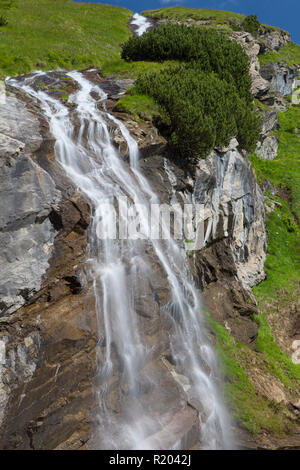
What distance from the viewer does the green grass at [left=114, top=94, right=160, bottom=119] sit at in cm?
1523

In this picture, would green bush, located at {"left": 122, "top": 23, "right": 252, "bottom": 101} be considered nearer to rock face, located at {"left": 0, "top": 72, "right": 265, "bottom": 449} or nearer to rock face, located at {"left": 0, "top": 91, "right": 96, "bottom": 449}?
rock face, located at {"left": 0, "top": 72, "right": 265, "bottom": 449}

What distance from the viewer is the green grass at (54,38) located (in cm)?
2534

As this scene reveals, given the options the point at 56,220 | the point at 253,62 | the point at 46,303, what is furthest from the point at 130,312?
the point at 253,62

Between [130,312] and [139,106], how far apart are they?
1154 centimetres

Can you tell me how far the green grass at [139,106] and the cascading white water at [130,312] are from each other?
7.34ft

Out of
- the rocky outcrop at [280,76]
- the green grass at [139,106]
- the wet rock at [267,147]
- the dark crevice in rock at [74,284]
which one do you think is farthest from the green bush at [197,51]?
the rocky outcrop at [280,76]

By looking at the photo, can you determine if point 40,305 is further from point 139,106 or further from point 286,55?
point 286,55

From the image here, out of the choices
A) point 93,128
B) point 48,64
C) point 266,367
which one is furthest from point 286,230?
point 48,64

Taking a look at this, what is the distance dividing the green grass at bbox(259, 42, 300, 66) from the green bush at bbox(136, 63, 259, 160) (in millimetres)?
38124

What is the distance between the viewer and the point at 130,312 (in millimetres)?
9273

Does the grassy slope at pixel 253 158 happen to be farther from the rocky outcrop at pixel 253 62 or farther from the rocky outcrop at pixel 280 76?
the rocky outcrop at pixel 253 62

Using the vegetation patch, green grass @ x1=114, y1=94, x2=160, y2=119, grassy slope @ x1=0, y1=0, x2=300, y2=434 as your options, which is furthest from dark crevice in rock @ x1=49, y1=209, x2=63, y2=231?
the vegetation patch

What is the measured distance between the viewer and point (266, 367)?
39.4 feet

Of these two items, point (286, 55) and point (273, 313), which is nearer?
point (273, 313)
